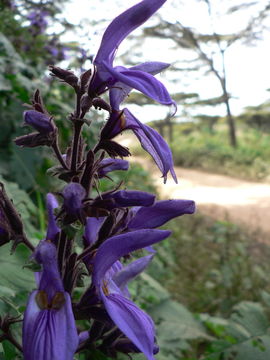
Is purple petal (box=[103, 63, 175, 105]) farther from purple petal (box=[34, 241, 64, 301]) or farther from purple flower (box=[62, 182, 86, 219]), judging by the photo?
purple petal (box=[34, 241, 64, 301])

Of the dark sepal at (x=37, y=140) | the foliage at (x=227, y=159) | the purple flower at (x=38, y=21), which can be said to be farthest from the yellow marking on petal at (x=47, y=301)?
the foliage at (x=227, y=159)

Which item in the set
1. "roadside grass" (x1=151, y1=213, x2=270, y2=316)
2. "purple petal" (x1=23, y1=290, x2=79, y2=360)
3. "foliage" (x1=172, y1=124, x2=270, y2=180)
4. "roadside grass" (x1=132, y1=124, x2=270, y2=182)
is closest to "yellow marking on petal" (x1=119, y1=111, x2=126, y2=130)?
"purple petal" (x1=23, y1=290, x2=79, y2=360)

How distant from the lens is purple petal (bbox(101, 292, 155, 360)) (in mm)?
816

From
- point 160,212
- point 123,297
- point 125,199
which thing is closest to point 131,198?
point 125,199

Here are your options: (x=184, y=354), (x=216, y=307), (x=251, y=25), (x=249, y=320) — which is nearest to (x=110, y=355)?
(x=249, y=320)

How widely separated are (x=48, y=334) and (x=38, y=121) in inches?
18.0

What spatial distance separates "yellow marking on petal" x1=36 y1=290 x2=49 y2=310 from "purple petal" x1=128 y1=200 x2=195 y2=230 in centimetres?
27

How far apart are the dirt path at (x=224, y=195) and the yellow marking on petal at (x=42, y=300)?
829cm

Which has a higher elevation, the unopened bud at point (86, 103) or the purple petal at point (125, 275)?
the unopened bud at point (86, 103)

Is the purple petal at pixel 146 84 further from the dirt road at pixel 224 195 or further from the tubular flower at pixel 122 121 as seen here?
the dirt road at pixel 224 195

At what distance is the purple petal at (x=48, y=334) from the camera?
79 centimetres

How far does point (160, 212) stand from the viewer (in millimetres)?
1050

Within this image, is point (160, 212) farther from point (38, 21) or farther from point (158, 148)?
point (38, 21)

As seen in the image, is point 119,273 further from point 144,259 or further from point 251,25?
point 251,25
